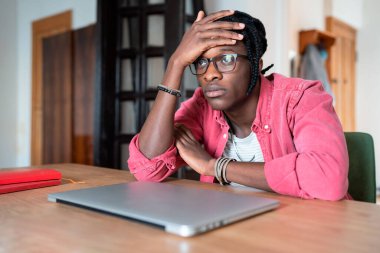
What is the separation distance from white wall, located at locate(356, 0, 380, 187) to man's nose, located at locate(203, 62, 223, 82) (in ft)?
14.5

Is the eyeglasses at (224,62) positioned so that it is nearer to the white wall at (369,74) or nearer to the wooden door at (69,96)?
the wooden door at (69,96)

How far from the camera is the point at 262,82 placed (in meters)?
1.25

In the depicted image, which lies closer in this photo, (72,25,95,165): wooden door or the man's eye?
the man's eye

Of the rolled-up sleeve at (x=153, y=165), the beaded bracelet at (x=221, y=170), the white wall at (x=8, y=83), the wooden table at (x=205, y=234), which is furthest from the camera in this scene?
the white wall at (x=8, y=83)

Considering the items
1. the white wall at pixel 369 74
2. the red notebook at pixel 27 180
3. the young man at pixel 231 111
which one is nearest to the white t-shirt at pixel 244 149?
the young man at pixel 231 111

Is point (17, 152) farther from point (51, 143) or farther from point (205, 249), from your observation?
point (205, 249)

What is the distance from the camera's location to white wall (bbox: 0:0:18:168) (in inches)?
166

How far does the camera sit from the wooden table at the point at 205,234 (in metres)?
0.53

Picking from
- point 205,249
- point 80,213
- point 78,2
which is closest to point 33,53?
point 78,2

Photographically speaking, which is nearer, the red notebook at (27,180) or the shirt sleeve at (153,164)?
the red notebook at (27,180)

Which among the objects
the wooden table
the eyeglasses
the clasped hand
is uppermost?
the eyeglasses

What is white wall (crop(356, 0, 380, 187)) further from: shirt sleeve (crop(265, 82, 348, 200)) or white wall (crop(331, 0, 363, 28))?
shirt sleeve (crop(265, 82, 348, 200))

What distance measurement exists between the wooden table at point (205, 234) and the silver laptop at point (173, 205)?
14 mm

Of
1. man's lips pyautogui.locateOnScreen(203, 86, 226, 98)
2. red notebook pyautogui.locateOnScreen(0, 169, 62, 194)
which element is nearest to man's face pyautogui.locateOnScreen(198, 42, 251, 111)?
man's lips pyautogui.locateOnScreen(203, 86, 226, 98)
